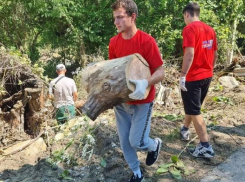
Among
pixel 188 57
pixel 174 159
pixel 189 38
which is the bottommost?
pixel 174 159

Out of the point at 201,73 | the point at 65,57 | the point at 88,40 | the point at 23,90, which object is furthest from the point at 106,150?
the point at 65,57

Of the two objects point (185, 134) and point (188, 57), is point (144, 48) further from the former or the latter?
point (185, 134)

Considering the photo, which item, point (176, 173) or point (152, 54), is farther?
point (176, 173)

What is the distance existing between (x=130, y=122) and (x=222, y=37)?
27.2 feet

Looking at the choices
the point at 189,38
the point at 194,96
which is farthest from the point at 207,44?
the point at 194,96

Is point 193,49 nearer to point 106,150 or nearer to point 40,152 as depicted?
point 106,150

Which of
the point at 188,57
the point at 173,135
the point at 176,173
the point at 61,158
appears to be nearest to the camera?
the point at 176,173

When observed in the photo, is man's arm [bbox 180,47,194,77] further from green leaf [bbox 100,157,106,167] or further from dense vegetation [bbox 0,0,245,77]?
dense vegetation [bbox 0,0,245,77]

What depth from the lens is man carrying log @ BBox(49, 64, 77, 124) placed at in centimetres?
677

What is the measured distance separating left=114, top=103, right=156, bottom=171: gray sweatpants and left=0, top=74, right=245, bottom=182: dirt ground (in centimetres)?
51

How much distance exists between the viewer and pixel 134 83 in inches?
119

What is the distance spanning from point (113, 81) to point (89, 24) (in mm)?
10122

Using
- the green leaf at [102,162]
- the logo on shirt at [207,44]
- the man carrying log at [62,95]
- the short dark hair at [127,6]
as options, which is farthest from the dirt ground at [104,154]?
the short dark hair at [127,6]

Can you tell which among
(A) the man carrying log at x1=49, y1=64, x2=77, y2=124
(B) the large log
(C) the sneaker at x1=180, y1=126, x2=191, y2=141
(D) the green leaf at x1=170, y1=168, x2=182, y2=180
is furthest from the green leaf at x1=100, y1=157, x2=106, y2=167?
(A) the man carrying log at x1=49, y1=64, x2=77, y2=124
